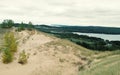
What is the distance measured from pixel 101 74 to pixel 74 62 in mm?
22432

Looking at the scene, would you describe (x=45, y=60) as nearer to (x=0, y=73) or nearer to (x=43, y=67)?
(x=43, y=67)

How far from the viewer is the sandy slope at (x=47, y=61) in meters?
46.2

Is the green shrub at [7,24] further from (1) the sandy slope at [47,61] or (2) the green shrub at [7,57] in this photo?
(2) the green shrub at [7,57]

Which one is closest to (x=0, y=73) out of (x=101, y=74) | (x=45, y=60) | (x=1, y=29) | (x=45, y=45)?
(x=45, y=60)

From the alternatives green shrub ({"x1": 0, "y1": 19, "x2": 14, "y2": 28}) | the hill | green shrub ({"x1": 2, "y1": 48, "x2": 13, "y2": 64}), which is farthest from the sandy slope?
green shrub ({"x1": 0, "y1": 19, "x2": 14, "y2": 28})

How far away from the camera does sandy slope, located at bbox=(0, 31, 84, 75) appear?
4616 centimetres

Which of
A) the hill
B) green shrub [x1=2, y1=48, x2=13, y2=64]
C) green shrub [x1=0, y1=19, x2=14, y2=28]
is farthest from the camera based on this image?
green shrub [x1=0, y1=19, x2=14, y2=28]

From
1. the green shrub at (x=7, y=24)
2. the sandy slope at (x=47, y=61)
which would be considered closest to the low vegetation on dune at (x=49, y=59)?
the sandy slope at (x=47, y=61)

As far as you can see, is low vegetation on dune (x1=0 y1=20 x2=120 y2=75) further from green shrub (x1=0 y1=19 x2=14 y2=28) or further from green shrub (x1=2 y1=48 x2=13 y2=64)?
green shrub (x1=0 y1=19 x2=14 y2=28)

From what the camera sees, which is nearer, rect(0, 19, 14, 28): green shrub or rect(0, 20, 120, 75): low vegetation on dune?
rect(0, 20, 120, 75): low vegetation on dune

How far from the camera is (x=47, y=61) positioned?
51.1 metres

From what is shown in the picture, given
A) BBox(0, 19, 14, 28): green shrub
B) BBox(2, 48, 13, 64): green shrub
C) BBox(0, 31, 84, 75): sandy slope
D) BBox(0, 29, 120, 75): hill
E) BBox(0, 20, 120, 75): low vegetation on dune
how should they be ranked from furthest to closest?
BBox(0, 19, 14, 28): green shrub → BBox(2, 48, 13, 64): green shrub → BBox(0, 31, 84, 75): sandy slope → BBox(0, 20, 120, 75): low vegetation on dune → BBox(0, 29, 120, 75): hill

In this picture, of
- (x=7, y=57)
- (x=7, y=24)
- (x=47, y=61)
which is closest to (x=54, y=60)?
(x=47, y=61)

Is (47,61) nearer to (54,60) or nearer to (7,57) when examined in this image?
(54,60)
